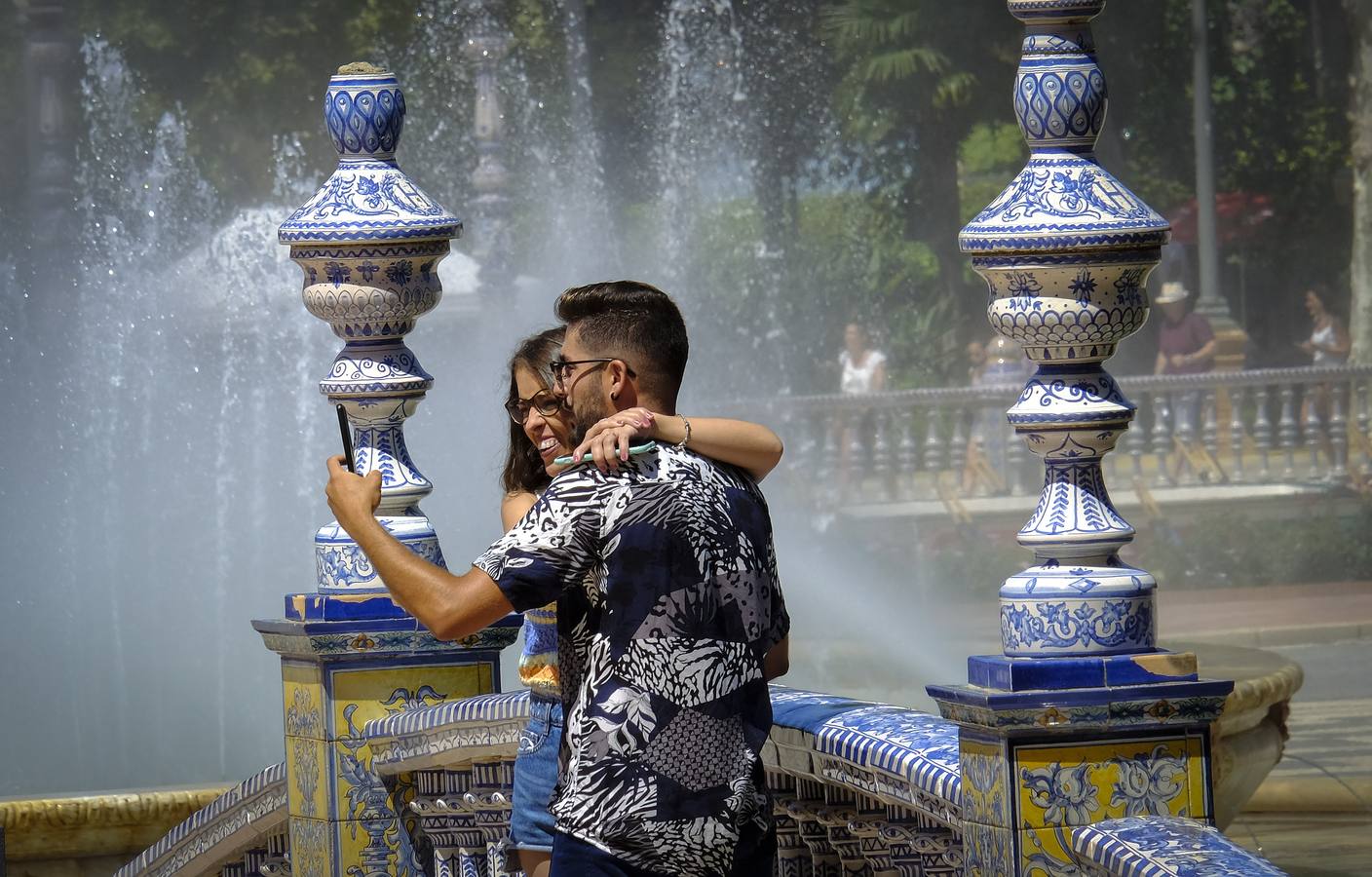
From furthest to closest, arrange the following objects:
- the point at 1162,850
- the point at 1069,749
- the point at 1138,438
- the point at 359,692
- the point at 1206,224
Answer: the point at 1206,224, the point at 1138,438, the point at 359,692, the point at 1069,749, the point at 1162,850

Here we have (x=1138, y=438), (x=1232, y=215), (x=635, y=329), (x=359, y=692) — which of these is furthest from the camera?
(x=1232, y=215)

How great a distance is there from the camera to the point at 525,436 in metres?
3.52

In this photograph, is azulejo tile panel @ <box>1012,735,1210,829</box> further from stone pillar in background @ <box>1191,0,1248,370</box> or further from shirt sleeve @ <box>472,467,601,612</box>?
stone pillar in background @ <box>1191,0,1248,370</box>

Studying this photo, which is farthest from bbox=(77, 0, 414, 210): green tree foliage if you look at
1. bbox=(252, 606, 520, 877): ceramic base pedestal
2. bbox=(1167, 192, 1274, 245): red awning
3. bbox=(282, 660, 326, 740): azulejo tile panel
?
bbox=(252, 606, 520, 877): ceramic base pedestal

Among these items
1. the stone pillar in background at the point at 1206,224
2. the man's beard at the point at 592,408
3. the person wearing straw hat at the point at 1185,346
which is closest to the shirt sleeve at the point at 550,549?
the man's beard at the point at 592,408

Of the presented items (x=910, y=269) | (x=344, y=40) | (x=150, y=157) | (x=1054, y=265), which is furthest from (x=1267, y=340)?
(x=1054, y=265)

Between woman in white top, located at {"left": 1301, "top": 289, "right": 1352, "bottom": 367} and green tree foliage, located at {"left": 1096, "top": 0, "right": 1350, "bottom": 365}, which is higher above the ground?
green tree foliage, located at {"left": 1096, "top": 0, "right": 1350, "bottom": 365}

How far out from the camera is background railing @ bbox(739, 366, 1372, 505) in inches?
683

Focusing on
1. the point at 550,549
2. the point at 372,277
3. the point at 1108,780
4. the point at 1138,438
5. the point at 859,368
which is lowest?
the point at 1108,780

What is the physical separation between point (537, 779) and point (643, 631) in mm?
532

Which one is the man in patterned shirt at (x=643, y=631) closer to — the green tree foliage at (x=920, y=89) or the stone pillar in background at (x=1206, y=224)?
the stone pillar in background at (x=1206, y=224)

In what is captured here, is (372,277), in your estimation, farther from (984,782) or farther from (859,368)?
(859,368)

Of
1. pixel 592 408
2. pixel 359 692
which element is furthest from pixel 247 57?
pixel 592 408

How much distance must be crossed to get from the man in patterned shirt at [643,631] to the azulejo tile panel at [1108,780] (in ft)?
1.27
